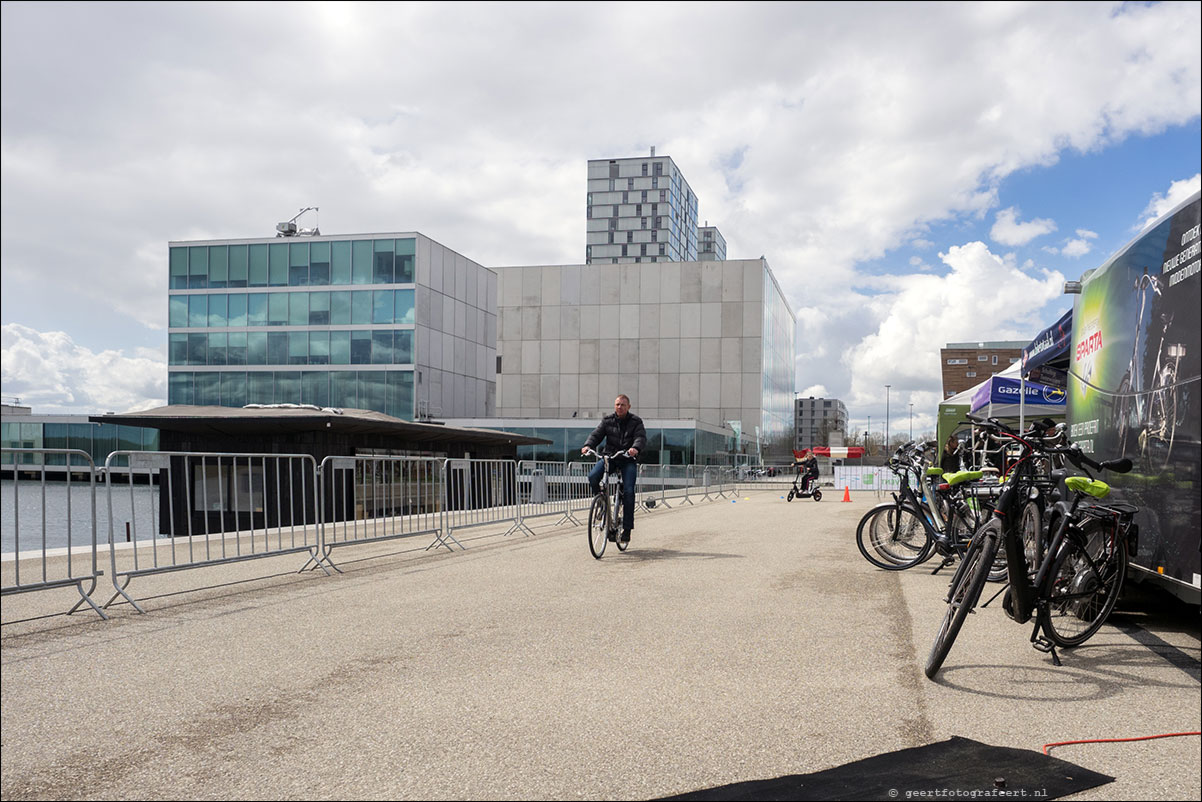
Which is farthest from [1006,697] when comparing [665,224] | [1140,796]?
[665,224]

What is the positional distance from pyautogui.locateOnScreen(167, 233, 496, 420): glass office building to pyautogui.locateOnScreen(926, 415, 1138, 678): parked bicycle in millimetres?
48671

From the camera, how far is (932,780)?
3008 mm

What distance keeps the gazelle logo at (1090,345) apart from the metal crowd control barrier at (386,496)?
6955 mm

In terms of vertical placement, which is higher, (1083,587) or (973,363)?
(973,363)

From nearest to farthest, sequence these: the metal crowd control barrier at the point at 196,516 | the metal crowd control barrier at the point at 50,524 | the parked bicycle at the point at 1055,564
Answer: the parked bicycle at the point at 1055,564 → the metal crowd control barrier at the point at 50,524 → the metal crowd control barrier at the point at 196,516

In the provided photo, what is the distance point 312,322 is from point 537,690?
51.9 meters

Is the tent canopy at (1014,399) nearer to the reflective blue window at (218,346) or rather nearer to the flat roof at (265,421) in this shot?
the flat roof at (265,421)

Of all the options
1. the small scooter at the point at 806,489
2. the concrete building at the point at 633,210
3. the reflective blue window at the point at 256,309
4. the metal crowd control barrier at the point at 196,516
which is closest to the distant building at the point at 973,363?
the small scooter at the point at 806,489

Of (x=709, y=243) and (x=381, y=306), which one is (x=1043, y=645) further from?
(x=709, y=243)

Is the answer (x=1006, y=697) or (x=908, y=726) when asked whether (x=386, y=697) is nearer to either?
(x=908, y=726)

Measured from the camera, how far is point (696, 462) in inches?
2194

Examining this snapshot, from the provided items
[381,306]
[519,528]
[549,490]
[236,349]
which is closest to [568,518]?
[549,490]

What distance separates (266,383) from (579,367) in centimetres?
2605

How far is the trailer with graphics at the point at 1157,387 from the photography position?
4879 mm
